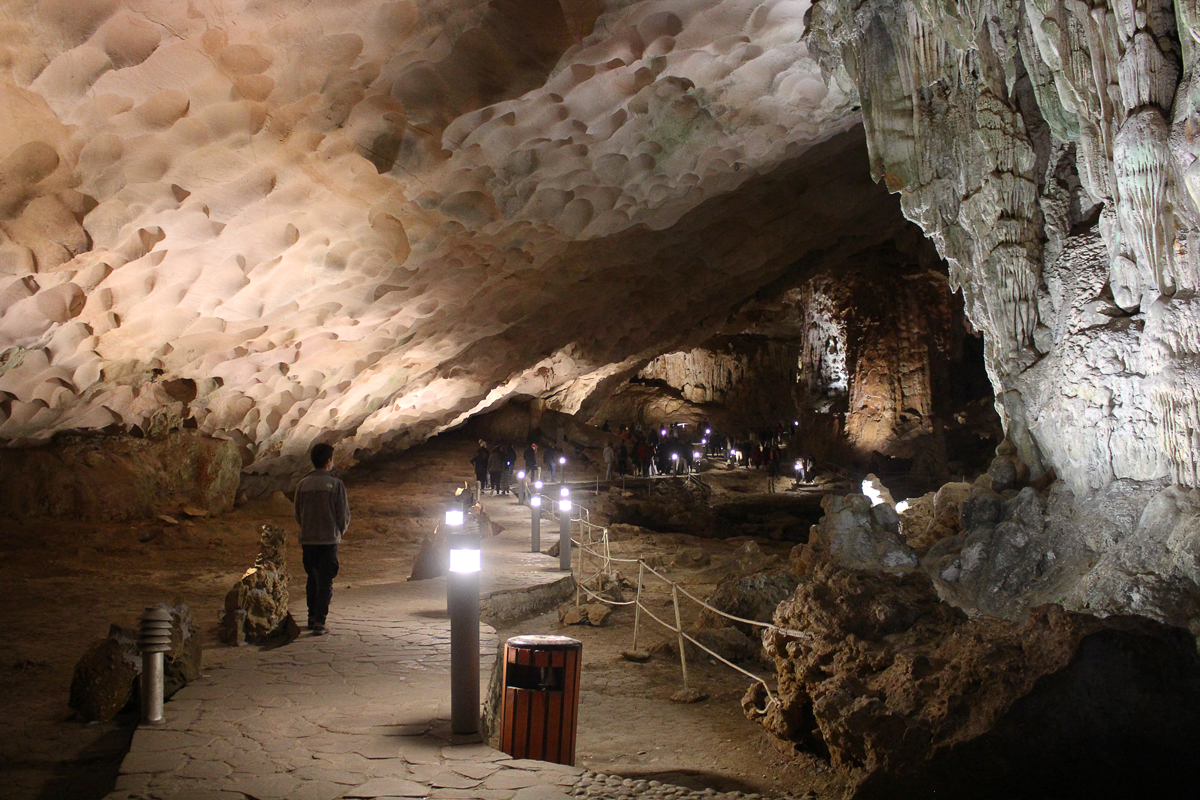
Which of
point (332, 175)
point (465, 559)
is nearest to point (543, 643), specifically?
point (465, 559)

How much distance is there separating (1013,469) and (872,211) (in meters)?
8.61

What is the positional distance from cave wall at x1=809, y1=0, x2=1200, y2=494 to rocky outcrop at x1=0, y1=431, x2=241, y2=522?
1030 centimetres

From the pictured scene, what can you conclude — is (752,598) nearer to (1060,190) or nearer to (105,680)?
(1060,190)

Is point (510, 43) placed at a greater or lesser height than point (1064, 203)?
greater

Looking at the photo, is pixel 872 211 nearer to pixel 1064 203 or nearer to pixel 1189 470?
pixel 1064 203

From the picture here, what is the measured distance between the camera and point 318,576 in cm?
664

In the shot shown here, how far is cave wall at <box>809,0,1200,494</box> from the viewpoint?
22.7 ft

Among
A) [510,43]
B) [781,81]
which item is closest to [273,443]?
[510,43]

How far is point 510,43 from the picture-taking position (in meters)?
7.29

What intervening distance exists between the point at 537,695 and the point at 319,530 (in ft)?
10.3

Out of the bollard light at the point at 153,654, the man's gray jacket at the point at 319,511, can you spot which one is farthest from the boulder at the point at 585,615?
the bollard light at the point at 153,654

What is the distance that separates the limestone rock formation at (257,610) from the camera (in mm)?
6375

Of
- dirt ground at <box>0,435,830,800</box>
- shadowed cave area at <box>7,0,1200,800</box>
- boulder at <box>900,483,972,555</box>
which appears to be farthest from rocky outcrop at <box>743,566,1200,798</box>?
boulder at <box>900,483,972,555</box>

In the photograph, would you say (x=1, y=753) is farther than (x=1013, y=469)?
No
